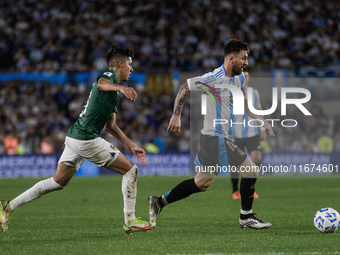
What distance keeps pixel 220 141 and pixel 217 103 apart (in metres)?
0.50

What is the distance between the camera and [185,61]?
22938mm

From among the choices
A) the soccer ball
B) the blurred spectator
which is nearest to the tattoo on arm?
the soccer ball

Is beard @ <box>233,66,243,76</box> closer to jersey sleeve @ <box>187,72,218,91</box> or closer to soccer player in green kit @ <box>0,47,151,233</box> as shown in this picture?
jersey sleeve @ <box>187,72,218,91</box>

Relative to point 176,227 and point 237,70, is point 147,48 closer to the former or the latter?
point 237,70

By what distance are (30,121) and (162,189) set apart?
9.18 metres

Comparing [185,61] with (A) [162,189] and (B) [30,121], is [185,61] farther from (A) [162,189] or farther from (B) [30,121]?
(A) [162,189]

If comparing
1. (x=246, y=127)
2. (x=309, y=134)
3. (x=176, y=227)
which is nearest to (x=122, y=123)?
(x=309, y=134)

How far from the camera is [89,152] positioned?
20.3 feet

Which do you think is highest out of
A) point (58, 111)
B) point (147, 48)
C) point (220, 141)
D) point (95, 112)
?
point (147, 48)

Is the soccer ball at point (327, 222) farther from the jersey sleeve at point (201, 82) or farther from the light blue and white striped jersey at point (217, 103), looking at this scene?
the jersey sleeve at point (201, 82)

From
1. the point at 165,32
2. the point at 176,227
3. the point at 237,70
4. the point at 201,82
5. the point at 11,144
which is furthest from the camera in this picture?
the point at 165,32

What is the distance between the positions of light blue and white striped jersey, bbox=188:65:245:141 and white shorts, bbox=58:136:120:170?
1.22m

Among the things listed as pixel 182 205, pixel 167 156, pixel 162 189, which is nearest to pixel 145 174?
pixel 167 156

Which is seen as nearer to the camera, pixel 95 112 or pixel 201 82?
pixel 95 112
